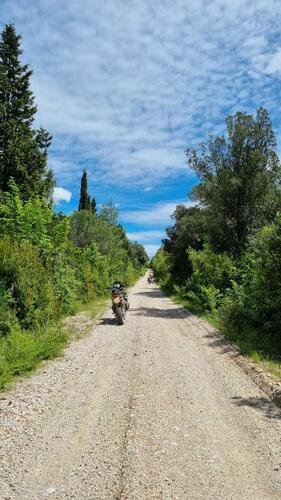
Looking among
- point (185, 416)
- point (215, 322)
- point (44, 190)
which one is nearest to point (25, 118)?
point (44, 190)

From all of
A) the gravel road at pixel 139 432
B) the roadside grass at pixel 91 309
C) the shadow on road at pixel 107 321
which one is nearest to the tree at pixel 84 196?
the roadside grass at pixel 91 309

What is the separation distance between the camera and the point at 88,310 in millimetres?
19641

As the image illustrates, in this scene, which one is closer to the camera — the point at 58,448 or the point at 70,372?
the point at 58,448

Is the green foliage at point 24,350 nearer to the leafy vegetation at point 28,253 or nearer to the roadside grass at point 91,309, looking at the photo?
the leafy vegetation at point 28,253

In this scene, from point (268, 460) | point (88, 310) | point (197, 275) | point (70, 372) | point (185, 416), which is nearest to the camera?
point (268, 460)

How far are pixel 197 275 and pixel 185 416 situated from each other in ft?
58.4

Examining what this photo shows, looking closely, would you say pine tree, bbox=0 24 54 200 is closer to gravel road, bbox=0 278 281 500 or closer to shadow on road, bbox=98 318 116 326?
shadow on road, bbox=98 318 116 326

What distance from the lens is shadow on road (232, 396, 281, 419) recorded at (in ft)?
20.0

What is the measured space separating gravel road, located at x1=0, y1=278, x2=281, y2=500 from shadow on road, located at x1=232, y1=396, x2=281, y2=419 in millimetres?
17

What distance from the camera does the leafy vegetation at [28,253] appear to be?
10.3m

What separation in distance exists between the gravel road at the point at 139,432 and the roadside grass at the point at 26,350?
1.09 ft

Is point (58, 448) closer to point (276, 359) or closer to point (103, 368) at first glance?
point (103, 368)

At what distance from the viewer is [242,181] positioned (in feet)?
67.9

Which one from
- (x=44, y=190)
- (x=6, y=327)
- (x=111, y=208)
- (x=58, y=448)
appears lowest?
(x=58, y=448)
